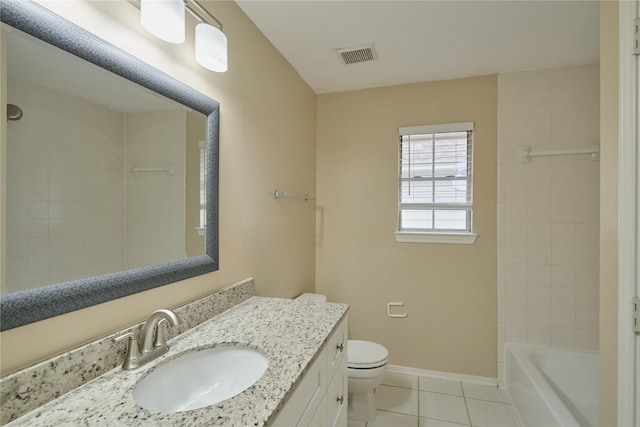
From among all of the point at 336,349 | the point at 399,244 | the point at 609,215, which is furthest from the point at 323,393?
the point at 399,244

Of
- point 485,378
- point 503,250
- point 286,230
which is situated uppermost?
point 286,230

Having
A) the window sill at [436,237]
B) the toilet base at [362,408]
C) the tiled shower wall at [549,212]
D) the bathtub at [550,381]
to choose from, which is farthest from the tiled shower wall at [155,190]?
the tiled shower wall at [549,212]

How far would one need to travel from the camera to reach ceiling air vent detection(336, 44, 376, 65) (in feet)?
6.79

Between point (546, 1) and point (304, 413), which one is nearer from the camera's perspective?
point (304, 413)

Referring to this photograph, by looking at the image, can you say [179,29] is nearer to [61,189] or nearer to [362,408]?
[61,189]

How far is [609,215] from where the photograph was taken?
3.56ft

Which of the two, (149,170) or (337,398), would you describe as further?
(337,398)

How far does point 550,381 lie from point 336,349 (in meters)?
1.93

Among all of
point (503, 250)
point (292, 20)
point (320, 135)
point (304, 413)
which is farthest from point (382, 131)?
point (304, 413)

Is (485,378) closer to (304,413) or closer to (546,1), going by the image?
(304,413)

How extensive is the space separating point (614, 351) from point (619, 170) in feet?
2.05

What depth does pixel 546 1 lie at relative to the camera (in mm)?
1614

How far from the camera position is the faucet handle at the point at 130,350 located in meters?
0.93

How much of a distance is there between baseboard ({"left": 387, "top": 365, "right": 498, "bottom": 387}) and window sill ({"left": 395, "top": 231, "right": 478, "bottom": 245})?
110 cm
